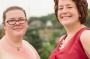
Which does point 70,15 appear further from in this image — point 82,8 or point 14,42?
point 14,42

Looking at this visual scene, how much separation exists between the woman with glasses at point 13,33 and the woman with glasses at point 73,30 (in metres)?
0.39

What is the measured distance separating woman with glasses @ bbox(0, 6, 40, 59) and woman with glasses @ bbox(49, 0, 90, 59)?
394 mm

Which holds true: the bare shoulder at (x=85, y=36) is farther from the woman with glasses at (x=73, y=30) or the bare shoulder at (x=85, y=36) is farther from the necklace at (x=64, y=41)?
the necklace at (x=64, y=41)

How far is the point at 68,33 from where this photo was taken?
3340 mm

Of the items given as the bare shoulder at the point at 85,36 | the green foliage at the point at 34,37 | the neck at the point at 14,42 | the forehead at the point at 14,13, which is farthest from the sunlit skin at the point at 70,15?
the green foliage at the point at 34,37

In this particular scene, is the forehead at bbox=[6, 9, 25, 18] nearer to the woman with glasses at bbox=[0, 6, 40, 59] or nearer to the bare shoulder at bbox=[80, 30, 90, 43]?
the woman with glasses at bbox=[0, 6, 40, 59]

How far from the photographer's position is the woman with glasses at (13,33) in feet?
11.5

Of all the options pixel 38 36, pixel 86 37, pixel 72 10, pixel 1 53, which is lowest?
pixel 38 36

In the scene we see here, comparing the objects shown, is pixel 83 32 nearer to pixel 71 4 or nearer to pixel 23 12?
pixel 71 4

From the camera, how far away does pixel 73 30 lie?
3.27 meters

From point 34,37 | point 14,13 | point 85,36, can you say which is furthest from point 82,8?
point 34,37

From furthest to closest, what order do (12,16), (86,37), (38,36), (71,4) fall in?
(38,36) → (12,16) → (71,4) → (86,37)

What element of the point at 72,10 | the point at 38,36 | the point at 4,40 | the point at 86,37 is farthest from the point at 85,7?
the point at 38,36

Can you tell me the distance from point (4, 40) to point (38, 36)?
8.97 metres
